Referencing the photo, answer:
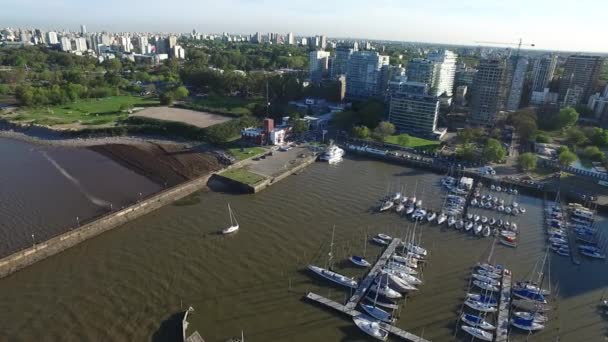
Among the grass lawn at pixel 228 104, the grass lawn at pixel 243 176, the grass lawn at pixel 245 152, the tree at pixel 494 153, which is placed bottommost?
the grass lawn at pixel 243 176

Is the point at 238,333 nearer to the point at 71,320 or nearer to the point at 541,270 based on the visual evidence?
the point at 71,320

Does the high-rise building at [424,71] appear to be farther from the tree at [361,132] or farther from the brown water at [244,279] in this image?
the brown water at [244,279]

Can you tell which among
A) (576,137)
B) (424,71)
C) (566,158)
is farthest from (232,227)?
(424,71)

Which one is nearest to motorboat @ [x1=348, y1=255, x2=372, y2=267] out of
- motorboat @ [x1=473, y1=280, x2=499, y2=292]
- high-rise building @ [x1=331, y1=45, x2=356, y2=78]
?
motorboat @ [x1=473, y1=280, x2=499, y2=292]

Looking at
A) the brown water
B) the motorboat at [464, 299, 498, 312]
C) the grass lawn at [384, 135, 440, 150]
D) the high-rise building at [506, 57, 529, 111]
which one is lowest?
the brown water

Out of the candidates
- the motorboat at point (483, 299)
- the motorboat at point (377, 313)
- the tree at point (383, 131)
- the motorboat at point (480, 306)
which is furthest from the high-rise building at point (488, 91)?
the motorboat at point (377, 313)

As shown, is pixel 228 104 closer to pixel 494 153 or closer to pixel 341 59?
pixel 341 59

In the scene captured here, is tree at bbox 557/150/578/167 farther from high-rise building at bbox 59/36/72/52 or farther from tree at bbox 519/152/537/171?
high-rise building at bbox 59/36/72/52
